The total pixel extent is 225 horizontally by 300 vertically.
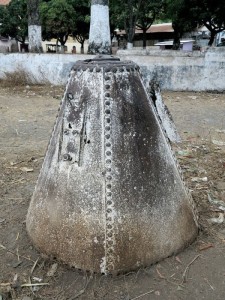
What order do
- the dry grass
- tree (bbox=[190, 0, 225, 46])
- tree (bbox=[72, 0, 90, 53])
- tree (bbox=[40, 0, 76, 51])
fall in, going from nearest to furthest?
1. the dry grass
2. tree (bbox=[190, 0, 225, 46])
3. tree (bbox=[40, 0, 76, 51])
4. tree (bbox=[72, 0, 90, 53])

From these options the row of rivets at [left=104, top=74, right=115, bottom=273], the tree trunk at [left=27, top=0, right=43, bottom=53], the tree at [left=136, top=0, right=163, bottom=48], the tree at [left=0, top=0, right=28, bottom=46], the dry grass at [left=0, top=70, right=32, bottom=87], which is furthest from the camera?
the tree at [left=0, top=0, right=28, bottom=46]

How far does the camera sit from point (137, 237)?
2.38 m

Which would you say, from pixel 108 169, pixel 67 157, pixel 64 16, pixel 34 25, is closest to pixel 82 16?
pixel 64 16

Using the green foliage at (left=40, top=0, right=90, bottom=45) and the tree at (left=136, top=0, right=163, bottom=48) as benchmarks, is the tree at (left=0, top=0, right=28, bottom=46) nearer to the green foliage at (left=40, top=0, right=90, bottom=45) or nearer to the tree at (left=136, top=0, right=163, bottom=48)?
the green foliage at (left=40, top=0, right=90, bottom=45)

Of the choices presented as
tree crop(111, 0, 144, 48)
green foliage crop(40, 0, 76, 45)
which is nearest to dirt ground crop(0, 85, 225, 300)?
tree crop(111, 0, 144, 48)

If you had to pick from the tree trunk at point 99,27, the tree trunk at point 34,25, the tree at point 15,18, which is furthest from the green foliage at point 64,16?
the tree trunk at point 99,27

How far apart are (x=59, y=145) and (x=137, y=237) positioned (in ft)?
2.64

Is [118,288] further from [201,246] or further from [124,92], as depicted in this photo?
[124,92]

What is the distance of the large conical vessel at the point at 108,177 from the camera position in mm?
2340

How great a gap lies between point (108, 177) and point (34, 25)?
1020 cm

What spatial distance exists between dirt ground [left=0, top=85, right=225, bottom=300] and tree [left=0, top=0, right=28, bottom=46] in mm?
26946

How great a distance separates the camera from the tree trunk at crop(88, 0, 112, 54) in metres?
9.70

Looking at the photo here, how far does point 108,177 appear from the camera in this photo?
2.33 meters

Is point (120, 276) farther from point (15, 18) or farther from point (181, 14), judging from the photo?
point (15, 18)
